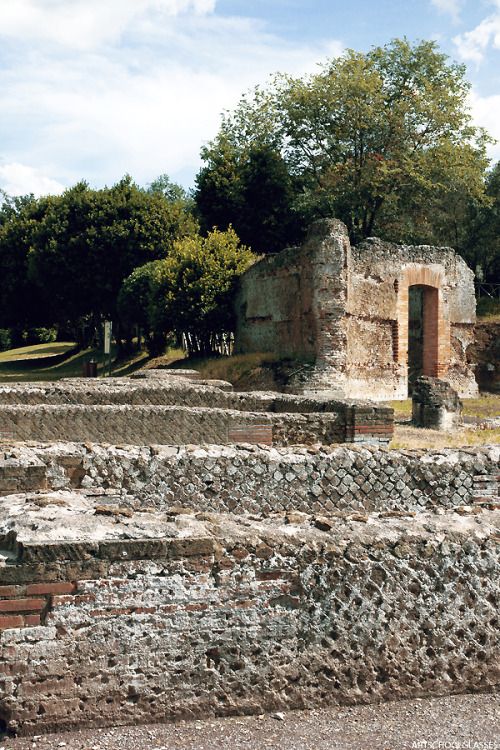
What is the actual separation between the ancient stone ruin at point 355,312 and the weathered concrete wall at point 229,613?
15.9 m

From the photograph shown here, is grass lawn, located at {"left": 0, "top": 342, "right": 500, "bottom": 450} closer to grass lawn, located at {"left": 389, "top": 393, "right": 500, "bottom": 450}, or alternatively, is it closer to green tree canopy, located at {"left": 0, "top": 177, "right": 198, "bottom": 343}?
grass lawn, located at {"left": 389, "top": 393, "right": 500, "bottom": 450}

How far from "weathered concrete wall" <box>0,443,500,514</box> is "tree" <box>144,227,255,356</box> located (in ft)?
65.7

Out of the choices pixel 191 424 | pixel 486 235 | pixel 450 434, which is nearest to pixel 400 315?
pixel 450 434

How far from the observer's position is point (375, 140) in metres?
28.6

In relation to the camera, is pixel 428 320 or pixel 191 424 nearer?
pixel 191 424

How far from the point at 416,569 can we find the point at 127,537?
1.18 meters

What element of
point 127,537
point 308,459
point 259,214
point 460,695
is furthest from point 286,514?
point 259,214

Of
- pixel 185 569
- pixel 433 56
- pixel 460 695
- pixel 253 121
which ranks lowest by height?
pixel 460 695

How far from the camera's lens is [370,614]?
273 centimetres

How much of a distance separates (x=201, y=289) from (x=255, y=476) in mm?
20425

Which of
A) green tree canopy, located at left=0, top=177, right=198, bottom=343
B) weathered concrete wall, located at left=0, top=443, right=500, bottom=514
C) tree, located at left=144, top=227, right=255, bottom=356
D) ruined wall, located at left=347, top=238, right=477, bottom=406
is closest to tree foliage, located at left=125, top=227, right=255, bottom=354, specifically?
tree, located at left=144, top=227, right=255, bottom=356

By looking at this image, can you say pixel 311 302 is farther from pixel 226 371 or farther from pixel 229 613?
pixel 229 613

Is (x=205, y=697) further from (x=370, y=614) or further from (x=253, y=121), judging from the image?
(x=253, y=121)

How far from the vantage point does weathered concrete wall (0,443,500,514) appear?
163 inches
